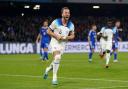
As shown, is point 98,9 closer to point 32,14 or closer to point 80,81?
point 32,14

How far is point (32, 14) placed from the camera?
60.5 metres

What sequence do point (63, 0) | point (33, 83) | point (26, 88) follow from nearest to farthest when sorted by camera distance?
point (26, 88) → point (33, 83) → point (63, 0)

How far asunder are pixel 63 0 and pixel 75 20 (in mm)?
8839

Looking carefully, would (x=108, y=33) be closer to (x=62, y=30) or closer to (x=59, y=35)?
(x=62, y=30)

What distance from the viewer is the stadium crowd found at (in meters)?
53.7

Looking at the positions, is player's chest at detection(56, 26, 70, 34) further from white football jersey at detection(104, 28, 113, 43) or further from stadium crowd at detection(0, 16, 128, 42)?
stadium crowd at detection(0, 16, 128, 42)

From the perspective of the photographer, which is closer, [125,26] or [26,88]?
[26,88]

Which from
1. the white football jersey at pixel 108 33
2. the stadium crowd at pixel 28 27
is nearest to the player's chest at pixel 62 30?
the white football jersey at pixel 108 33

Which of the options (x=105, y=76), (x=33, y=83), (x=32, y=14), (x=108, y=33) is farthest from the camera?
(x=32, y=14)

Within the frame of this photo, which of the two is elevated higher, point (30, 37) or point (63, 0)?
point (63, 0)

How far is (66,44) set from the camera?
4769 cm

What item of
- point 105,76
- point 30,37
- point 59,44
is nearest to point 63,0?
point 30,37

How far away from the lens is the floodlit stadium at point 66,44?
18.9 meters

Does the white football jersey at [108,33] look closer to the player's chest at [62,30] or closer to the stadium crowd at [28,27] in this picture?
the player's chest at [62,30]
